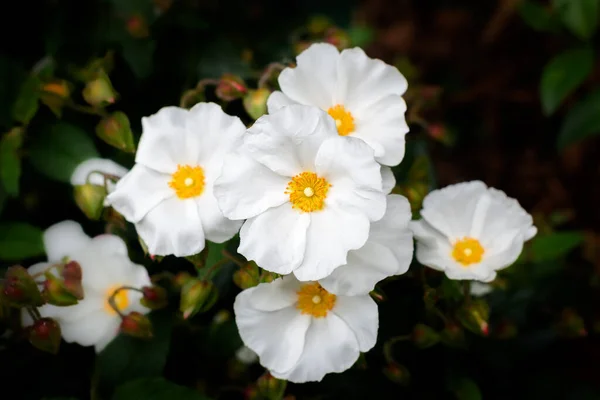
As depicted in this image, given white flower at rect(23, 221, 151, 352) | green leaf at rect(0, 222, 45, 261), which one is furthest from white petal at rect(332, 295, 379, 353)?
green leaf at rect(0, 222, 45, 261)

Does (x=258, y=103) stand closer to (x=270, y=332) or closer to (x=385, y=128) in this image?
(x=385, y=128)

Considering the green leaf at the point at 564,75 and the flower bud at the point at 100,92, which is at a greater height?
the flower bud at the point at 100,92

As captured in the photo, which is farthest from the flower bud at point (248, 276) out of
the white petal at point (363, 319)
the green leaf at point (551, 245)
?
the green leaf at point (551, 245)

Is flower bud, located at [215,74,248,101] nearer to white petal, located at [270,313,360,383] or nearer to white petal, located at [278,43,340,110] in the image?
white petal, located at [278,43,340,110]

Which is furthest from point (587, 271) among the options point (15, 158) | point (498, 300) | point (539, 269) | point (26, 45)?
point (26, 45)

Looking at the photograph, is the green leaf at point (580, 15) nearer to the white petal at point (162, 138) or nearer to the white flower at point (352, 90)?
the white flower at point (352, 90)

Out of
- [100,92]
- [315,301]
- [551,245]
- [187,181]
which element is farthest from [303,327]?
[551,245]

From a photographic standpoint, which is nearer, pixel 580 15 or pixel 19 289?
pixel 19 289
